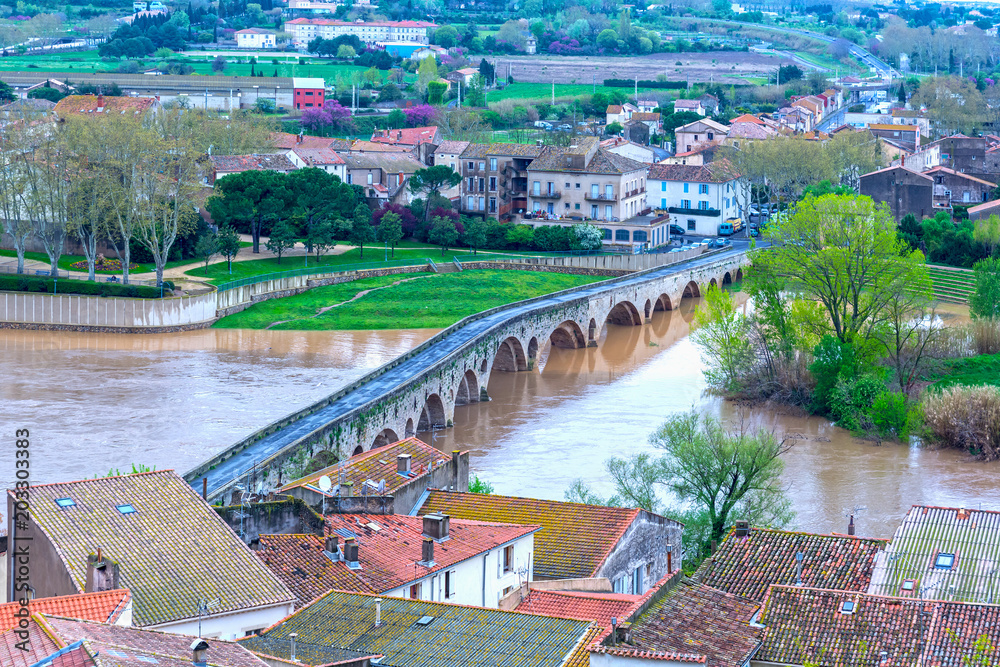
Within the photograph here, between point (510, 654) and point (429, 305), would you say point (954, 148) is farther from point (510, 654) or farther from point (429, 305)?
point (510, 654)

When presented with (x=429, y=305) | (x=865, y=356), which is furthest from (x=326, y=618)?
(x=429, y=305)

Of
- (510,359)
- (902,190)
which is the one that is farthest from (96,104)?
(510,359)

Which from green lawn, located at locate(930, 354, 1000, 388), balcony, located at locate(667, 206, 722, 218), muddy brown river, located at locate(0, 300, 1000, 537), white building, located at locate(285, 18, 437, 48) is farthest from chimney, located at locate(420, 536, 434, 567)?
white building, located at locate(285, 18, 437, 48)

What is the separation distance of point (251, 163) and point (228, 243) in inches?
595

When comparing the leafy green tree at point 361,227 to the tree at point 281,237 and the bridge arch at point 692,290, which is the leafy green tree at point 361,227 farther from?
the bridge arch at point 692,290

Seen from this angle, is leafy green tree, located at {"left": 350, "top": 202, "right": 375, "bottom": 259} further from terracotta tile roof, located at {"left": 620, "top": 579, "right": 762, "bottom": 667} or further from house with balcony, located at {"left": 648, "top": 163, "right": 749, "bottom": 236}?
terracotta tile roof, located at {"left": 620, "top": 579, "right": 762, "bottom": 667}

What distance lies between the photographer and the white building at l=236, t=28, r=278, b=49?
18000cm

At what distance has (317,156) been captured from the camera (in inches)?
3546

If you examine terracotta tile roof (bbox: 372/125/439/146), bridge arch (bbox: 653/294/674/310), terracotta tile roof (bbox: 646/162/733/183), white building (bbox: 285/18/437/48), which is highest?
white building (bbox: 285/18/437/48)

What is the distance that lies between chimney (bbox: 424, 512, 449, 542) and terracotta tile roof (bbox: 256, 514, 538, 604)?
0.52 ft

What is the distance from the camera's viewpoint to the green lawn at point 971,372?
51.0 m

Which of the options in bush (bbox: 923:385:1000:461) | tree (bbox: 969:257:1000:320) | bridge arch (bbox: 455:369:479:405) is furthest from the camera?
tree (bbox: 969:257:1000:320)

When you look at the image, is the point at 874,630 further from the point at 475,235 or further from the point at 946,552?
the point at 475,235

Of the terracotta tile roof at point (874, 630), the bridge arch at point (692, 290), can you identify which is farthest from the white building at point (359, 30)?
A: the terracotta tile roof at point (874, 630)
